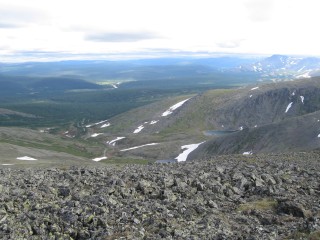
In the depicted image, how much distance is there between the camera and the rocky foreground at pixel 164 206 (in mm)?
21875

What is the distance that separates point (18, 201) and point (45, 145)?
524ft

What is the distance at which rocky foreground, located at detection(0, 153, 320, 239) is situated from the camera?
861 inches

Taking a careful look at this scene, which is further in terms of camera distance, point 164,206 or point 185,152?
point 185,152

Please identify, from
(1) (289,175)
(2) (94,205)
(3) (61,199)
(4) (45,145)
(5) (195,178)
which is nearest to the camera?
(2) (94,205)

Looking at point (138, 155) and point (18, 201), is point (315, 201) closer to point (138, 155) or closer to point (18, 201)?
point (18, 201)

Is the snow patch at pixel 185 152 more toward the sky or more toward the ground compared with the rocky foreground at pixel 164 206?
more toward the ground

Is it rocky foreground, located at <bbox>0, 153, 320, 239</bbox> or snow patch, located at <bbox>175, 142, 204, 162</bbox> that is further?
snow patch, located at <bbox>175, 142, 204, 162</bbox>

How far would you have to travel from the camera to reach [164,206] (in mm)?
26438

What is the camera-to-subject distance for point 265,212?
26.4 metres

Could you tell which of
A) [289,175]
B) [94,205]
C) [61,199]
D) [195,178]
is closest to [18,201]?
[61,199]

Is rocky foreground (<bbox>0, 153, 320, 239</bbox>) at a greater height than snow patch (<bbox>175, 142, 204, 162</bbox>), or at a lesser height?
greater

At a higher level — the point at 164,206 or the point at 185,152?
the point at 164,206

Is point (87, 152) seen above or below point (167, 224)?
below

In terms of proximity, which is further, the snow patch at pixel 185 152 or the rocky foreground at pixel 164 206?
the snow patch at pixel 185 152
